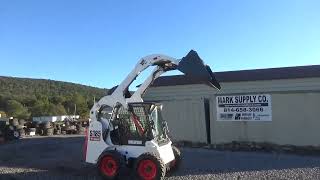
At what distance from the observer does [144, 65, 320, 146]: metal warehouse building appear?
22.8 meters

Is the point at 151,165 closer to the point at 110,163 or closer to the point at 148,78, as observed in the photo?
the point at 110,163

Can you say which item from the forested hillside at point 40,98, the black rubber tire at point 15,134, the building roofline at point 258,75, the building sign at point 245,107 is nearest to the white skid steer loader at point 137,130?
the building roofline at point 258,75

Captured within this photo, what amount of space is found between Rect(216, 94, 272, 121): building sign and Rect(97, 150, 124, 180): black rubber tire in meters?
10.8

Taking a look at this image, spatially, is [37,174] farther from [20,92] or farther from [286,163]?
[20,92]

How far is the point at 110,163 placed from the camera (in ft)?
46.8

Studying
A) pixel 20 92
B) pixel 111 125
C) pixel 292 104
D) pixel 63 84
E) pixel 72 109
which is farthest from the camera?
pixel 63 84

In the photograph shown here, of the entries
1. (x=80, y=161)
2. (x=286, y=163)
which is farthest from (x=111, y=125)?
(x=286, y=163)

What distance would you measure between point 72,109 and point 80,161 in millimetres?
78516

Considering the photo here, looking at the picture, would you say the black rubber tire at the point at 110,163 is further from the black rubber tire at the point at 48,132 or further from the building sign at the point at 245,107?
the black rubber tire at the point at 48,132

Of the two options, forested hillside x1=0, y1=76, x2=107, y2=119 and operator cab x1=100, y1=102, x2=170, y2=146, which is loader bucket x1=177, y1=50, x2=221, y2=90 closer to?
operator cab x1=100, y1=102, x2=170, y2=146

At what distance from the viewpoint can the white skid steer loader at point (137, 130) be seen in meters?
13.8

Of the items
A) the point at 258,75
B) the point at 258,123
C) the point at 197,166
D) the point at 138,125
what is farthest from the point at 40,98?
the point at 138,125

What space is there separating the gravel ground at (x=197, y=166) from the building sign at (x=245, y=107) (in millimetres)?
2130

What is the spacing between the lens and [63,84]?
428ft
